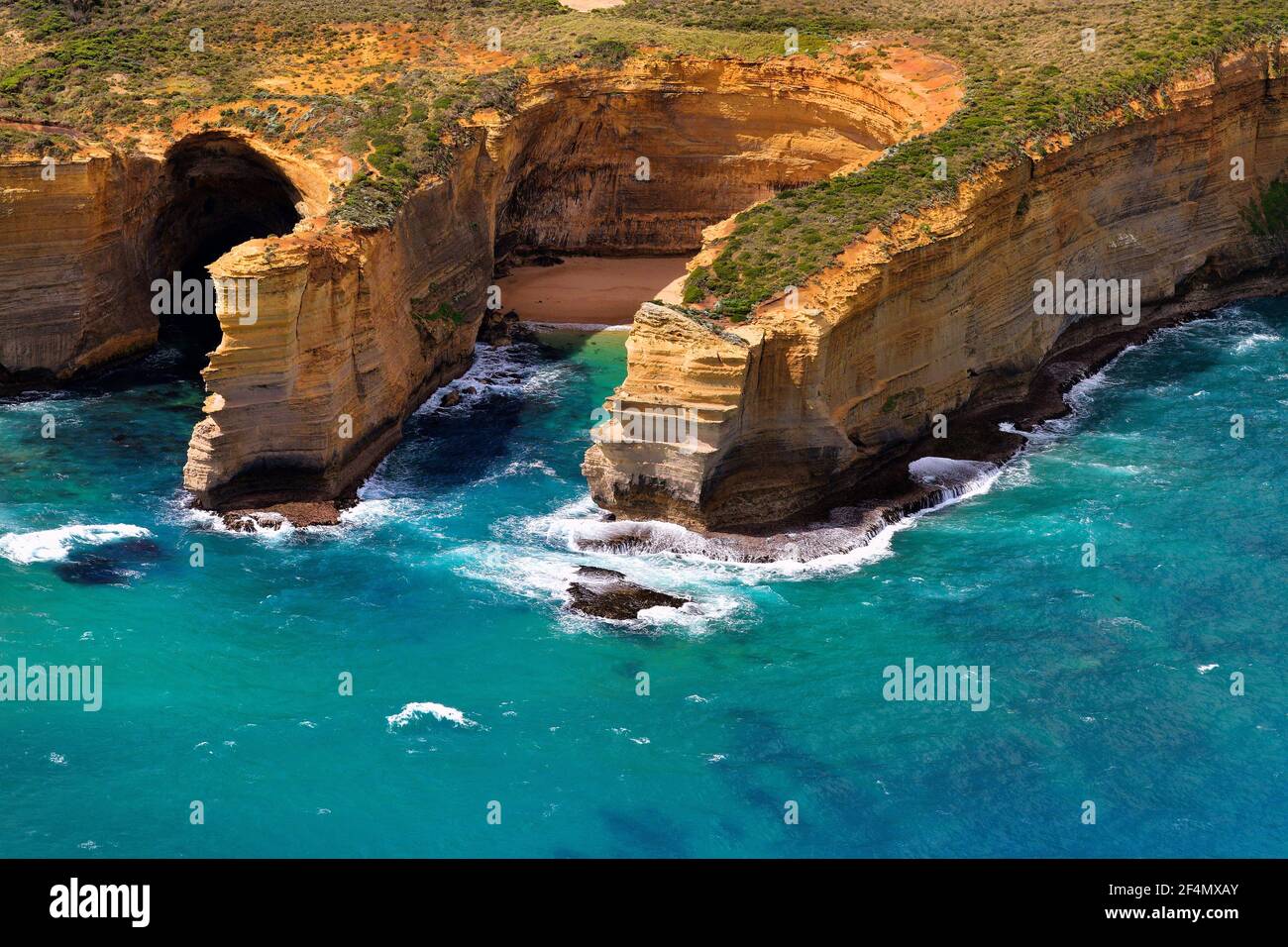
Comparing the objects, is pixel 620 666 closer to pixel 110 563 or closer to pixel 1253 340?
pixel 110 563

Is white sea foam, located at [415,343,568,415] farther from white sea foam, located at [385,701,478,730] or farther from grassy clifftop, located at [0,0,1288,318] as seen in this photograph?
white sea foam, located at [385,701,478,730]

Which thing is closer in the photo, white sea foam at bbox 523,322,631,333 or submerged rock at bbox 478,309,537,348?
submerged rock at bbox 478,309,537,348

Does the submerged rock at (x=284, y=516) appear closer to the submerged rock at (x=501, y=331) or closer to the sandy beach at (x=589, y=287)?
the submerged rock at (x=501, y=331)

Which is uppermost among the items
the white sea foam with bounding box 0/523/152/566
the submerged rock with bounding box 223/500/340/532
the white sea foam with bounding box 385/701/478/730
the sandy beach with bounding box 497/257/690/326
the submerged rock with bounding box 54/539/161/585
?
the sandy beach with bounding box 497/257/690/326

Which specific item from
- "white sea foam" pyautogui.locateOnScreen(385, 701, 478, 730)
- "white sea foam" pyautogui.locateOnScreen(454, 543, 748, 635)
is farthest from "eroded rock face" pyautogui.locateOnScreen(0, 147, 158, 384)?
"white sea foam" pyautogui.locateOnScreen(385, 701, 478, 730)

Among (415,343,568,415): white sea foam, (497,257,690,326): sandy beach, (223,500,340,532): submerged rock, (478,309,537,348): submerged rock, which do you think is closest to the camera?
(223,500,340,532): submerged rock

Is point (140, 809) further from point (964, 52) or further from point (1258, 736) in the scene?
point (964, 52)

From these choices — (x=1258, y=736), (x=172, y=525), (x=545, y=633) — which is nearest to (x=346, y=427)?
(x=172, y=525)

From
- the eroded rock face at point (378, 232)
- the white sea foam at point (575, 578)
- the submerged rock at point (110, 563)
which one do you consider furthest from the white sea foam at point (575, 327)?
the submerged rock at point (110, 563)
